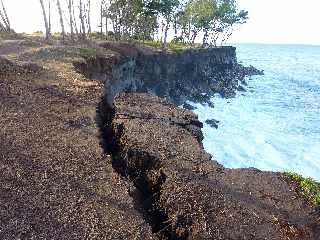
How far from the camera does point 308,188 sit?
36.6ft

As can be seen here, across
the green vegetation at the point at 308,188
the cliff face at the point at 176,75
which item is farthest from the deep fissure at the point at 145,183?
the cliff face at the point at 176,75

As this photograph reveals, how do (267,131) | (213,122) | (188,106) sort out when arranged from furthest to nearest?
(188,106)
(213,122)
(267,131)

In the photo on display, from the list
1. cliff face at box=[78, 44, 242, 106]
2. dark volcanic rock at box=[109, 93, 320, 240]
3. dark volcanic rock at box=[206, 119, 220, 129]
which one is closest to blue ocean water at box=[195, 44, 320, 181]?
dark volcanic rock at box=[206, 119, 220, 129]

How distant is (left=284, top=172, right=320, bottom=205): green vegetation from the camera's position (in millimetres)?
10666

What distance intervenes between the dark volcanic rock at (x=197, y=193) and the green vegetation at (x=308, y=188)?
289mm

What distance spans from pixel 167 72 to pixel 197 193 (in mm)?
41298

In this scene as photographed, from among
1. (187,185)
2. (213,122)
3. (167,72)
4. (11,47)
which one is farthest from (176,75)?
(187,185)

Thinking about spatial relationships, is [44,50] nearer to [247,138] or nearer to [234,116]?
[247,138]

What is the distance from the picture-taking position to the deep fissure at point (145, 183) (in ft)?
30.6

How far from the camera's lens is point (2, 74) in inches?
731

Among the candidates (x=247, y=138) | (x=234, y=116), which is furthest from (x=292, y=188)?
(x=234, y=116)

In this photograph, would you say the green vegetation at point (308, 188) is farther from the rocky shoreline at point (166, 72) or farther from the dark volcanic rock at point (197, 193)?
the rocky shoreline at point (166, 72)

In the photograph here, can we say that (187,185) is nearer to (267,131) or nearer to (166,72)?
(267,131)

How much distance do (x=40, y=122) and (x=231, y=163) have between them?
17921 mm
